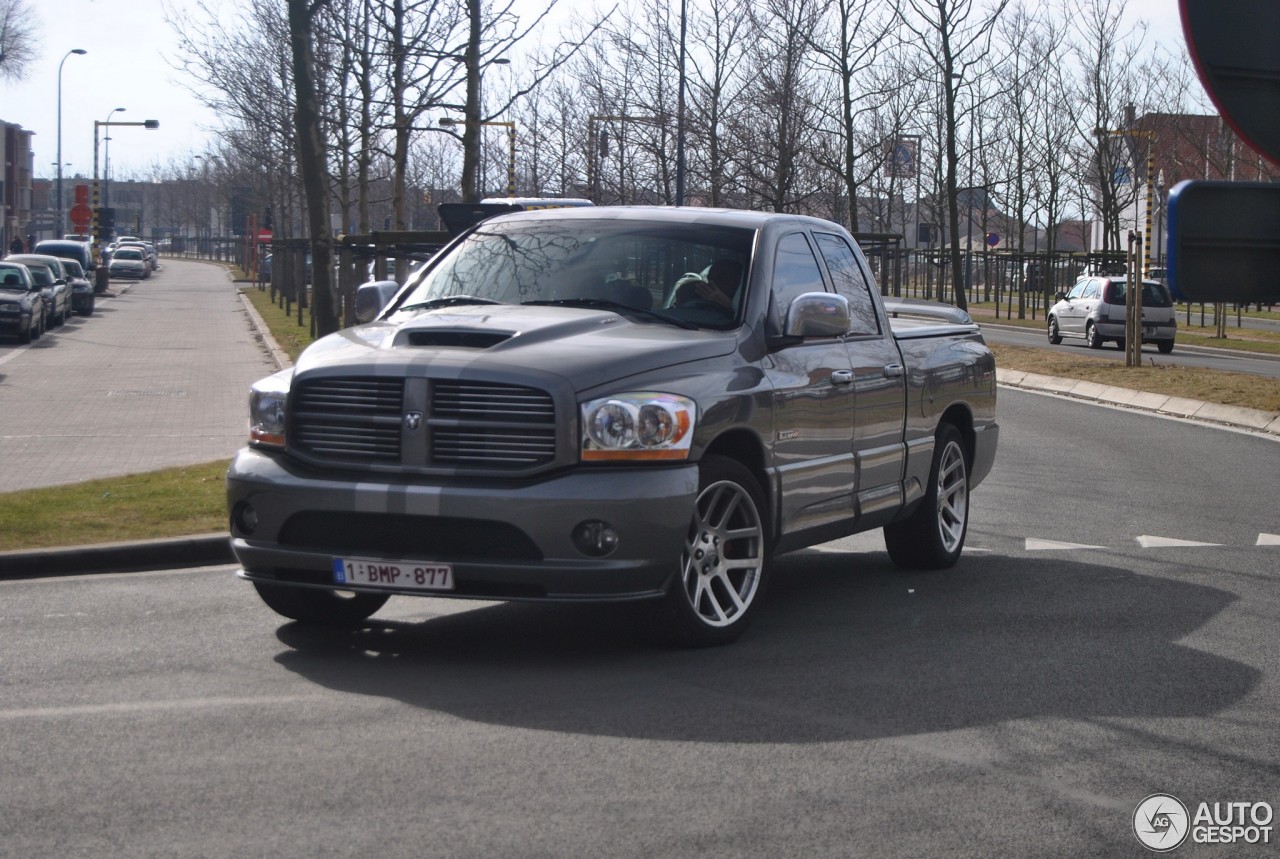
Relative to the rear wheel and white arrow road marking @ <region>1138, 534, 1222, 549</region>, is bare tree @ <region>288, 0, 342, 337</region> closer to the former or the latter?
white arrow road marking @ <region>1138, 534, 1222, 549</region>

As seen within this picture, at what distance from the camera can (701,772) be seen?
5238mm

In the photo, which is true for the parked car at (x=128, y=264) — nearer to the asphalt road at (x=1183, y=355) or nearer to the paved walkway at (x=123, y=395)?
the paved walkway at (x=123, y=395)

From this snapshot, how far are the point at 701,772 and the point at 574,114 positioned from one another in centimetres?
3491

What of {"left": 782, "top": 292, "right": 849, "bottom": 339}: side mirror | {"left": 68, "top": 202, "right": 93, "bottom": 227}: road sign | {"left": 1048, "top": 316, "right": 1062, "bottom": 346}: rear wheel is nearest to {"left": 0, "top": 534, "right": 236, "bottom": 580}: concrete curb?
{"left": 782, "top": 292, "right": 849, "bottom": 339}: side mirror

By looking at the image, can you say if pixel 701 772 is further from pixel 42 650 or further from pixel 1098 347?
pixel 1098 347

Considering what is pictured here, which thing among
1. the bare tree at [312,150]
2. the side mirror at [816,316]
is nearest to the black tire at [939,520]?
the side mirror at [816,316]

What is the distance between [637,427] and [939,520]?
3405 millimetres

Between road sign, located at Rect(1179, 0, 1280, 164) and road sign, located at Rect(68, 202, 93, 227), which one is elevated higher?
road sign, located at Rect(68, 202, 93, 227)

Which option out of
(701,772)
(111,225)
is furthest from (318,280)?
(111,225)

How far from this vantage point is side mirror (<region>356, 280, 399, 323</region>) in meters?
8.34

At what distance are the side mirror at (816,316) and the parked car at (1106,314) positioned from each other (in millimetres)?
29395

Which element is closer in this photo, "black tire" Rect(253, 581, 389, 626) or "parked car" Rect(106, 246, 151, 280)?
"black tire" Rect(253, 581, 389, 626)

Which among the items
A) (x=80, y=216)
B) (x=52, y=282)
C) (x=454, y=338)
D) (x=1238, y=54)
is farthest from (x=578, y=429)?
(x=80, y=216)

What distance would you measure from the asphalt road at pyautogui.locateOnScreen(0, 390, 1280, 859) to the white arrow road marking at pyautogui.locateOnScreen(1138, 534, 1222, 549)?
3.43 ft
